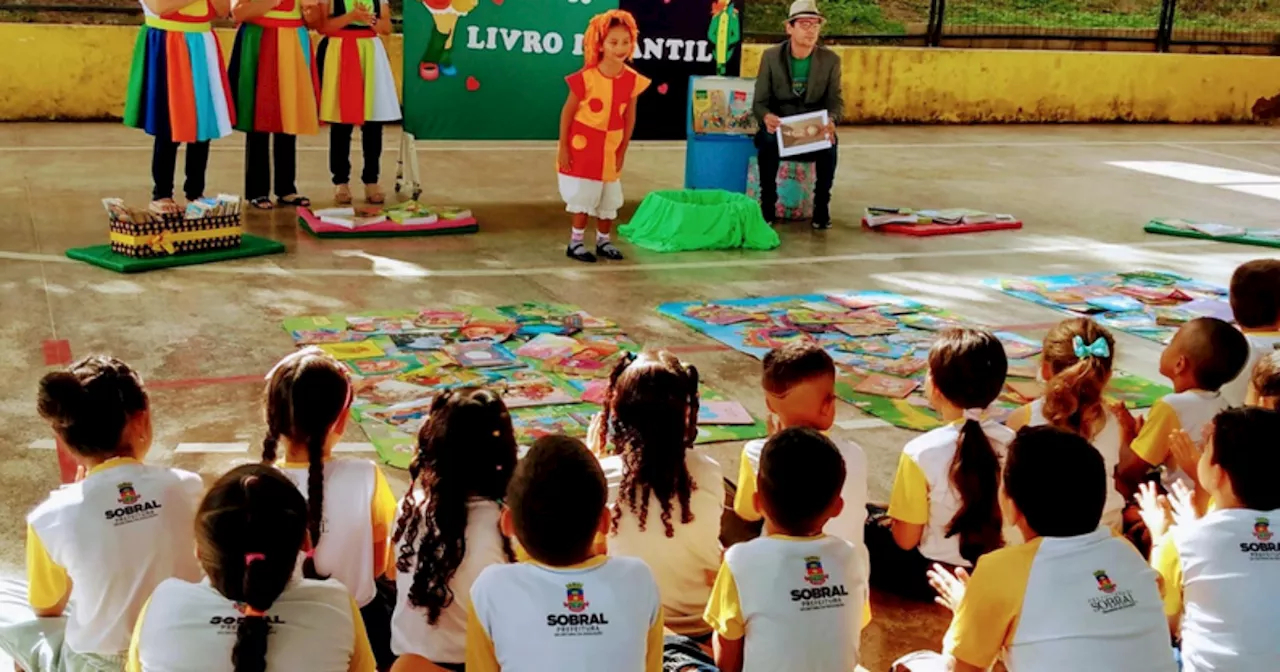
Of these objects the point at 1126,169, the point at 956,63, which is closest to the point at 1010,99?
the point at 956,63

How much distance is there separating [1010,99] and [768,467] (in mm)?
12658

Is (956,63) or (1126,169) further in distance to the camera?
(956,63)

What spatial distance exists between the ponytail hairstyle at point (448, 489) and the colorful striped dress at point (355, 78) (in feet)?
18.0

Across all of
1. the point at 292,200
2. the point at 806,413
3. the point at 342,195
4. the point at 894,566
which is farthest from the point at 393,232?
the point at 806,413

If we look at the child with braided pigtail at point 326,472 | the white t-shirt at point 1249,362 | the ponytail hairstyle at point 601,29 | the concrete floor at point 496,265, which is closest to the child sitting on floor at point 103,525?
the child with braided pigtail at point 326,472

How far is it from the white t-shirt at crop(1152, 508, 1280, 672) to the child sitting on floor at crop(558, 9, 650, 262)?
4.64 m

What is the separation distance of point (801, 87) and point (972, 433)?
212 inches

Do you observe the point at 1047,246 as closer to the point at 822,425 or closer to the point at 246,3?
the point at 246,3

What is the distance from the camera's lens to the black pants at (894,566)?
3.61m

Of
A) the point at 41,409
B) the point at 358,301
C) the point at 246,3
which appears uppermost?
the point at 246,3

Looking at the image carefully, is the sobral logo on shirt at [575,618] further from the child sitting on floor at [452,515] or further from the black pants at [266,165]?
the black pants at [266,165]

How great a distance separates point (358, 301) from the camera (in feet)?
20.1

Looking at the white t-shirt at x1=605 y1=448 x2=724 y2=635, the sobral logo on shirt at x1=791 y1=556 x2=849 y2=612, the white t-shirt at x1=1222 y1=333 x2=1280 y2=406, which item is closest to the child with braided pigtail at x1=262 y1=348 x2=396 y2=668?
the white t-shirt at x1=605 y1=448 x2=724 y2=635

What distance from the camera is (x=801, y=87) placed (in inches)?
327
